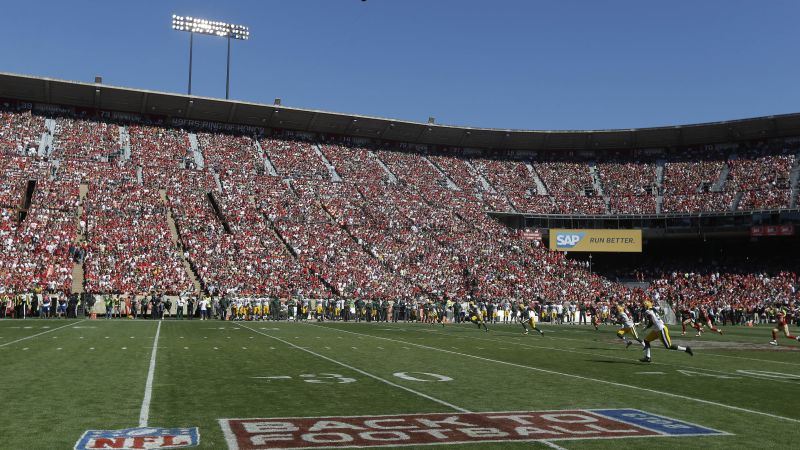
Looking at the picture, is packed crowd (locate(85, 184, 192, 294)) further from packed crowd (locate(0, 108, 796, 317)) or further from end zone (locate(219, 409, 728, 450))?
end zone (locate(219, 409, 728, 450))

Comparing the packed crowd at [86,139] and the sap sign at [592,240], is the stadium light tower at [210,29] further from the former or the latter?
the sap sign at [592,240]

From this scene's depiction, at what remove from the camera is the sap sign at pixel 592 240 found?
2434 inches

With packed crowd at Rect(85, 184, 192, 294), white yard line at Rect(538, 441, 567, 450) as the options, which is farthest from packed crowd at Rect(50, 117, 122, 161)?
white yard line at Rect(538, 441, 567, 450)

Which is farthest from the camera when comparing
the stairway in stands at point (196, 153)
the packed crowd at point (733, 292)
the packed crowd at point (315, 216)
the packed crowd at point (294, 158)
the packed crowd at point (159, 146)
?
the packed crowd at point (294, 158)

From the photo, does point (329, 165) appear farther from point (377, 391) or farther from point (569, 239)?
point (377, 391)

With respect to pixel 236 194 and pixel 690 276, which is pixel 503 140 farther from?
pixel 236 194

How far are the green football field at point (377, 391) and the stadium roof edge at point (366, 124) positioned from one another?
132 ft

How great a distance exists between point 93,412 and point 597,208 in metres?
60.0

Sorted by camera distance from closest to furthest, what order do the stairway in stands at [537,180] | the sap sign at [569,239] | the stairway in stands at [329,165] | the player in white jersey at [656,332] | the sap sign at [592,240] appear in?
1. the player in white jersey at [656,332]
2. the stairway in stands at [329,165]
3. the sap sign at [592,240]
4. the sap sign at [569,239]
5. the stairway in stands at [537,180]

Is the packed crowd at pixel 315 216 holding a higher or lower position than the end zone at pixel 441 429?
higher

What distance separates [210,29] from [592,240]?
130 ft

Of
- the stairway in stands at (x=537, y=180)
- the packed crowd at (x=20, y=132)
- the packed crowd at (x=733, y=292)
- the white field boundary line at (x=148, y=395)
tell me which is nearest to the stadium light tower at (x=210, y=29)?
the packed crowd at (x=20, y=132)

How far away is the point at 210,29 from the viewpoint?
65.2 meters

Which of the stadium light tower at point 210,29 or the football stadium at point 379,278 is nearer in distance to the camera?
the football stadium at point 379,278
